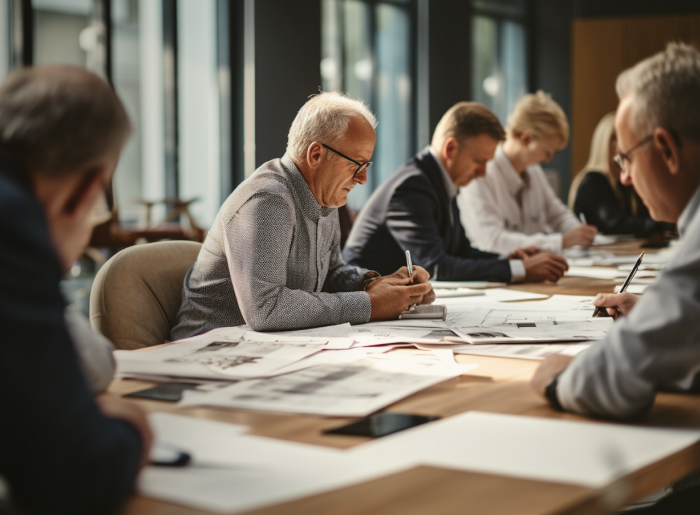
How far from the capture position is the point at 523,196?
436 centimetres

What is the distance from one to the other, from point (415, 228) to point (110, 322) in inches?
55.0

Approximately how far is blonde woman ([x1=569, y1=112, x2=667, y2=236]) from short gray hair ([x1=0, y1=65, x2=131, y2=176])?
179 inches

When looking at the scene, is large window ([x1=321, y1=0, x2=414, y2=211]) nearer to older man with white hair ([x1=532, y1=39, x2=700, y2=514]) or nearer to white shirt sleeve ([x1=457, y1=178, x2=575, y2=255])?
white shirt sleeve ([x1=457, y1=178, x2=575, y2=255])

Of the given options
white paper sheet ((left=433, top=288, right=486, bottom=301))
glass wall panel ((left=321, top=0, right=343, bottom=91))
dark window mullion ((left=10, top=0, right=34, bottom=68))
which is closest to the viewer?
white paper sheet ((left=433, top=288, right=486, bottom=301))

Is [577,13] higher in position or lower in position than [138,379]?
higher

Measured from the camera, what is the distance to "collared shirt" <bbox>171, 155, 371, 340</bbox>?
1.82 meters

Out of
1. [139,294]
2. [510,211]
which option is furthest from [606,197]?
[139,294]

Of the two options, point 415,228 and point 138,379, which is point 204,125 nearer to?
point 415,228

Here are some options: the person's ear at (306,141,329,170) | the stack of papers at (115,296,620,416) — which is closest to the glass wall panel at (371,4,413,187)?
the person's ear at (306,141,329,170)

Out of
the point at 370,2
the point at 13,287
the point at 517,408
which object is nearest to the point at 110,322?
the point at 517,408

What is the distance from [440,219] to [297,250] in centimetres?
123

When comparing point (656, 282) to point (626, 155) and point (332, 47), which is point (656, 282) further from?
point (332, 47)

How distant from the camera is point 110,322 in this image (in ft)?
6.35

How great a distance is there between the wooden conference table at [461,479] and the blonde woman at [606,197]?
A: 3976 millimetres
